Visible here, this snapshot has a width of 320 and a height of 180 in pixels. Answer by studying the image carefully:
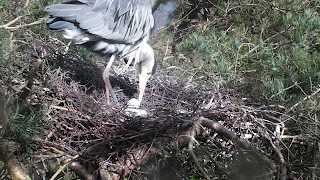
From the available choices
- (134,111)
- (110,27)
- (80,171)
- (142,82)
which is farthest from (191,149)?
(142,82)

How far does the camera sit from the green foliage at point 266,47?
2943mm

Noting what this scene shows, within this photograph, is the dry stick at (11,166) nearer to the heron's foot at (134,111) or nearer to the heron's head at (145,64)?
the heron's foot at (134,111)

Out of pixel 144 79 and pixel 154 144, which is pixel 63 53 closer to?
pixel 144 79

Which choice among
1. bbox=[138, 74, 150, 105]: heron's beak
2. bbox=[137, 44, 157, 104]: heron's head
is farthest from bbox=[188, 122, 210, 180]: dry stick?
bbox=[137, 44, 157, 104]: heron's head

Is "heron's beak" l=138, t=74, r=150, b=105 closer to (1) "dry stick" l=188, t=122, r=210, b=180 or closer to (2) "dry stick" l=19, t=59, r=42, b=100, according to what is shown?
(1) "dry stick" l=188, t=122, r=210, b=180

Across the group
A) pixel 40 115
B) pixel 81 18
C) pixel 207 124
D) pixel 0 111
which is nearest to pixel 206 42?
pixel 81 18

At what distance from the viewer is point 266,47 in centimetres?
366

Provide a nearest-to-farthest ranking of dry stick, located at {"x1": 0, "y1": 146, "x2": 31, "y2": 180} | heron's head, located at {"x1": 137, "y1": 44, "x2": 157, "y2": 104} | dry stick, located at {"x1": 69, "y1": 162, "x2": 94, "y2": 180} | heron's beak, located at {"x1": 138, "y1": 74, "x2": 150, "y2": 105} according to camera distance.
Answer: dry stick, located at {"x1": 0, "y1": 146, "x2": 31, "y2": 180} → dry stick, located at {"x1": 69, "y1": 162, "x2": 94, "y2": 180} → heron's beak, located at {"x1": 138, "y1": 74, "x2": 150, "y2": 105} → heron's head, located at {"x1": 137, "y1": 44, "x2": 157, "y2": 104}

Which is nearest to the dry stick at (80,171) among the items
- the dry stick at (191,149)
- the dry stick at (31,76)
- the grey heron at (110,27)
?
the dry stick at (31,76)

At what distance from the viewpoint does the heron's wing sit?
2.92 meters

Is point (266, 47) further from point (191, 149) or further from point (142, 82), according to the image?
point (191, 149)

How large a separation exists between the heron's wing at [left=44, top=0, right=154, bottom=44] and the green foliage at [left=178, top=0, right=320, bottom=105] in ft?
2.62

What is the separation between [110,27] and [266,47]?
1795mm

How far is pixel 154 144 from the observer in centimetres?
223
